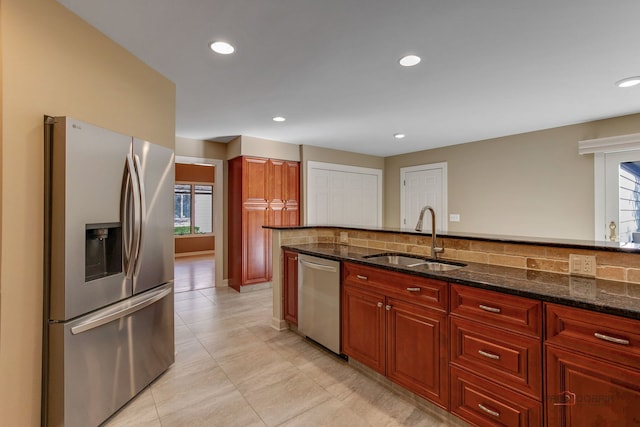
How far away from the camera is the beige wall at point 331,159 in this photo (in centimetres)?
520

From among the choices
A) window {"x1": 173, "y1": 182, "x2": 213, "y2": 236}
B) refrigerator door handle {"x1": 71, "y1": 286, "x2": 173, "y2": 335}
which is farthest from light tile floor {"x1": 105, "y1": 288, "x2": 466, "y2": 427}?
window {"x1": 173, "y1": 182, "x2": 213, "y2": 236}

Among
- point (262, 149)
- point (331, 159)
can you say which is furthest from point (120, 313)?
point (331, 159)

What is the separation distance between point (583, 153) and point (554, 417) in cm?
371

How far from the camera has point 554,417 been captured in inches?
52.8

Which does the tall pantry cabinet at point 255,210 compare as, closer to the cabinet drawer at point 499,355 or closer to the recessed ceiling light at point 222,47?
the recessed ceiling light at point 222,47

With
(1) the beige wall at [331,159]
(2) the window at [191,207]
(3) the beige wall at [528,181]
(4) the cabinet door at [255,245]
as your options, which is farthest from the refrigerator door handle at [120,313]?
(2) the window at [191,207]

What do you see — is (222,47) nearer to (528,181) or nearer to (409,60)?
(409,60)

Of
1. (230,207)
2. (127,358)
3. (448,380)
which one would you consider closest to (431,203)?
(230,207)

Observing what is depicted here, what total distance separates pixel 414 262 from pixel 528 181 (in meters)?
3.05

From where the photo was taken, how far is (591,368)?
4.06 ft

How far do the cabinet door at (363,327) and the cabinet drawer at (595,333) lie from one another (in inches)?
39.4

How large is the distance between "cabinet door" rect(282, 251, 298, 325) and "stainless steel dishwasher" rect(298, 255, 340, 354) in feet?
0.30

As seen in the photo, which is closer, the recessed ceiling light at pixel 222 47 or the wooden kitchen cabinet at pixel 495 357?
the wooden kitchen cabinet at pixel 495 357

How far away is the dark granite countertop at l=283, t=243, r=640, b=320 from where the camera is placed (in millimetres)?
1229
